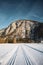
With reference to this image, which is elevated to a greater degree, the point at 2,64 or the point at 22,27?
the point at 22,27

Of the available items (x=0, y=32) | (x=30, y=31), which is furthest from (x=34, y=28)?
(x=0, y=32)

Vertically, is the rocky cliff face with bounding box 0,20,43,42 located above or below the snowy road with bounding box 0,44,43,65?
above

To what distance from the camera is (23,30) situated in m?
126

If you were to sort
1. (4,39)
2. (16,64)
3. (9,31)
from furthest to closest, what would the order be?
(9,31), (4,39), (16,64)

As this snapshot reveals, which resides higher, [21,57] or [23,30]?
[23,30]

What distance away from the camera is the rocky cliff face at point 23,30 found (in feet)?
395

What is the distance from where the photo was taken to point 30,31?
122 m

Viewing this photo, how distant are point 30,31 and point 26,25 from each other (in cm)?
934

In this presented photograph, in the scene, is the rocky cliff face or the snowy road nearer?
the snowy road

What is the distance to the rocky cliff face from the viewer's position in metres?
120

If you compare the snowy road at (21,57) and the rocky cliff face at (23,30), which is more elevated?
the rocky cliff face at (23,30)

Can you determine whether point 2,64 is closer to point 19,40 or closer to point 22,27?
point 19,40

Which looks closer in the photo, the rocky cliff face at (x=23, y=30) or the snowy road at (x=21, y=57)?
the snowy road at (x=21, y=57)

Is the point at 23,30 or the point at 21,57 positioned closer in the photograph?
the point at 21,57
